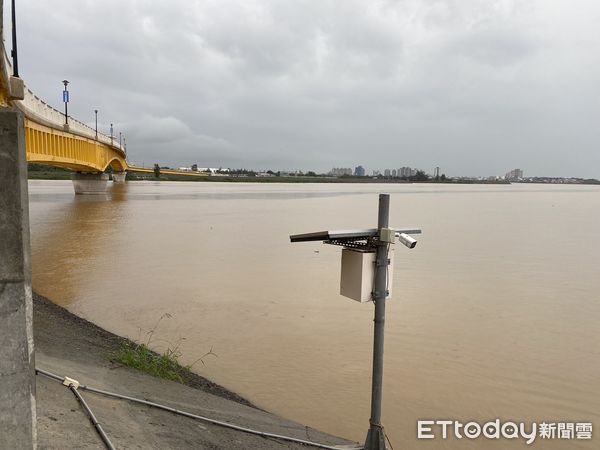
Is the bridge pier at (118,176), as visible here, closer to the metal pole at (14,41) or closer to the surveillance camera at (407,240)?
the metal pole at (14,41)

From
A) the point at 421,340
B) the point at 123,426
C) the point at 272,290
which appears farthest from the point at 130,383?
the point at 272,290

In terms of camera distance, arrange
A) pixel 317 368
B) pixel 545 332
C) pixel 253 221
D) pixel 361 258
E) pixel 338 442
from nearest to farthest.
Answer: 1. pixel 361 258
2. pixel 338 442
3. pixel 317 368
4. pixel 545 332
5. pixel 253 221

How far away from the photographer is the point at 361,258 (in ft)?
11.6

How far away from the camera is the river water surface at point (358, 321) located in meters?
6.28

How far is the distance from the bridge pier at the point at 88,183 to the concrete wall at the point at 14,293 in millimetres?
56791

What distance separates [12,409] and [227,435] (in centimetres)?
192

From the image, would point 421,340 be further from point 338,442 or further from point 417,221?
point 417,221

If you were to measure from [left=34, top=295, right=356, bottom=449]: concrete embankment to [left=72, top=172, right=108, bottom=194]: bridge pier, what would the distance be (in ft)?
172

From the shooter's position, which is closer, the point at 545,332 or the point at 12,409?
the point at 12,409

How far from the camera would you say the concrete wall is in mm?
2701

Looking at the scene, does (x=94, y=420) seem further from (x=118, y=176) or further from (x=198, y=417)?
(x=118, y=176)

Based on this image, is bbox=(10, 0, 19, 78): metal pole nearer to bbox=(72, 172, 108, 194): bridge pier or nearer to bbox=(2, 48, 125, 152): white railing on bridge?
bbox=(2, 48, 125, 152): white railing on bridge

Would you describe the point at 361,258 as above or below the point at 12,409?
above

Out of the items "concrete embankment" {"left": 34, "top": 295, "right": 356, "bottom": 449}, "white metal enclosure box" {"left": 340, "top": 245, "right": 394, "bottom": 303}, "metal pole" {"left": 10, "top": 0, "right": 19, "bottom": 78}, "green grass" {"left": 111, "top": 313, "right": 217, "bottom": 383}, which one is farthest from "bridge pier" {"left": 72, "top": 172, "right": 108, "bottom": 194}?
"white metal enclosure box" {"left": 340, "top": 245, "right": 394, "bottom": 303}
